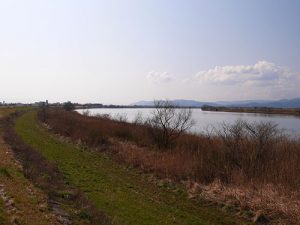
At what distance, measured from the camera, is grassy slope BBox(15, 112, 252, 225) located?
10.8 m

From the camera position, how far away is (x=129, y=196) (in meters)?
13.0

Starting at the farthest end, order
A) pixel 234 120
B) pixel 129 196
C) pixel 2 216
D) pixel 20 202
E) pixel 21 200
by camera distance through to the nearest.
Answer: pixel 234 120 < pixel 129 196 < pixel 21 200 < pixel 20 202 < pixel 2 216

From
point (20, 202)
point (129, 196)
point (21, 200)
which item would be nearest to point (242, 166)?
point (129, 196)

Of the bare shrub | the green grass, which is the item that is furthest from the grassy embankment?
the bare shrub

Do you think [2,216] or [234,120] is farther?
[234,120]

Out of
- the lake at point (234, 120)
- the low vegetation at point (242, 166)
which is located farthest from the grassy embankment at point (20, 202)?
the lake at point (234, 120)

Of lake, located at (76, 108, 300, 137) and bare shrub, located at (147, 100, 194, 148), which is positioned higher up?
bare shrub, located at (147, 100, 194, 148)

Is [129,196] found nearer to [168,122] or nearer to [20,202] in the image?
[20,202]

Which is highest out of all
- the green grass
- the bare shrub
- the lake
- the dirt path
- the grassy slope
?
the bare shrub

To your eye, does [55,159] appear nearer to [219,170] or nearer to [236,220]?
[219,170]

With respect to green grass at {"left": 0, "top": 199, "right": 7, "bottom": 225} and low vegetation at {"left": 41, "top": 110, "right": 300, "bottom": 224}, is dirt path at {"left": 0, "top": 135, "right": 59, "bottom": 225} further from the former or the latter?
low vegetation at {"left": 41, "top": 110, "right": 300, "bottom": 224}

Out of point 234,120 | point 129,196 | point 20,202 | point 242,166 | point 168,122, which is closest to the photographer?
point 20,202

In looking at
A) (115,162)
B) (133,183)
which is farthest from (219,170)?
(115,162)

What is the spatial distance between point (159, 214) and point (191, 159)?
7.79 meters
